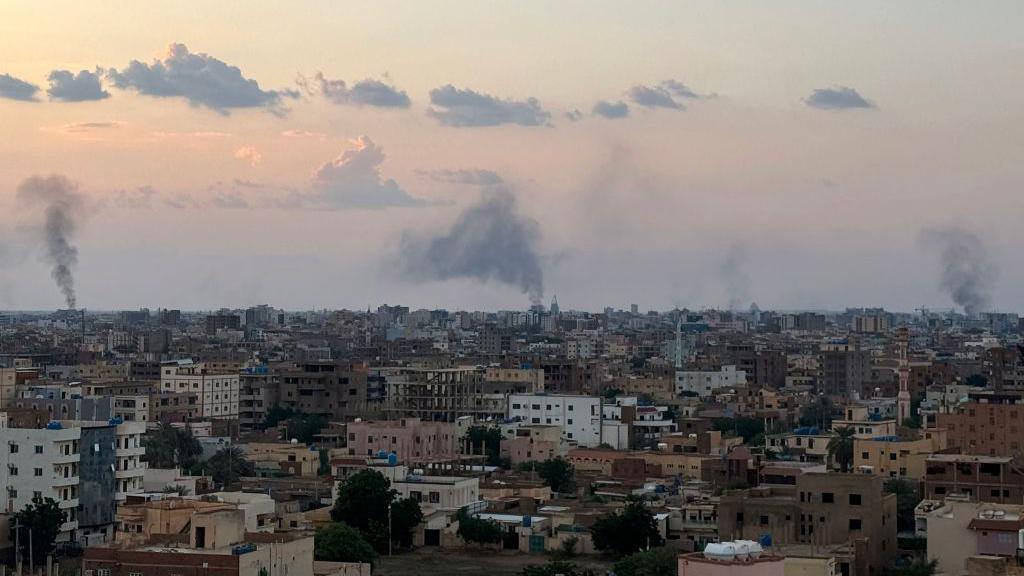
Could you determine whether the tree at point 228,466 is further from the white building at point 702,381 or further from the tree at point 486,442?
the white building at point 702,381

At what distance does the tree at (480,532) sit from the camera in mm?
40594

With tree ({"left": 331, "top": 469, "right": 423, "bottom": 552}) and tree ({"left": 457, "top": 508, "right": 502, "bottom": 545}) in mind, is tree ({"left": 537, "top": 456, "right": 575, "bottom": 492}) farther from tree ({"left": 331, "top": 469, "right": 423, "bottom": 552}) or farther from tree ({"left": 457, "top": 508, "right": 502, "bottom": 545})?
tree ({"left": 331, "top": 469, "right": 423, "bottom": 552})

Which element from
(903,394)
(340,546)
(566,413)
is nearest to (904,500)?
(340,546)

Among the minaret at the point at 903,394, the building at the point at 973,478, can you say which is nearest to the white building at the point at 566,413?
the minaret at the point at 903,394

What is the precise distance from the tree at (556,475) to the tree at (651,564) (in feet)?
54.1

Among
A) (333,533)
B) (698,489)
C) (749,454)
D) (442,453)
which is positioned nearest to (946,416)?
(749,454)

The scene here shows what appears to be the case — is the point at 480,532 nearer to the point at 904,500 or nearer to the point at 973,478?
the point at 904,500

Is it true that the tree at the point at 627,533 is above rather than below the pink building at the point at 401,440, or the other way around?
below

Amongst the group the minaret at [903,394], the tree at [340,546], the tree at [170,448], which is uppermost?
the minaret at [903,394]

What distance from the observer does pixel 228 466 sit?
166 ft

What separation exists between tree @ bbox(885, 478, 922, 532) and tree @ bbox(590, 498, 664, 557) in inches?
214

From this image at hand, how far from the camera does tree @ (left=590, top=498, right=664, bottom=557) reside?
3862 cm

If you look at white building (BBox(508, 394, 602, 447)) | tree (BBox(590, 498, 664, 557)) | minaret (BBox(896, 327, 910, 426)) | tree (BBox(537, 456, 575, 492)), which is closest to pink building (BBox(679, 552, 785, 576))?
tree (BBox(590, 498, 664, 557))

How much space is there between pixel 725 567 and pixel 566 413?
42.8 m
